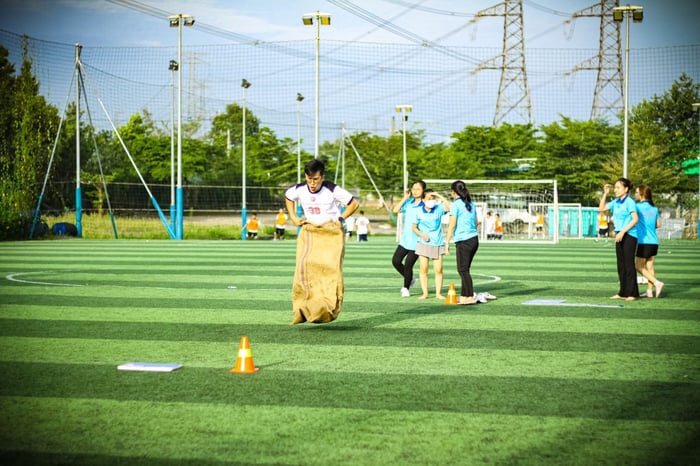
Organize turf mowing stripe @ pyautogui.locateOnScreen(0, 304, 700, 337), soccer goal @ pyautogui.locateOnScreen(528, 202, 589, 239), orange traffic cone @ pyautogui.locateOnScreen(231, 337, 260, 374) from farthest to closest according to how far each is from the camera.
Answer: soccer goal @ pyautogui.locateOnScreen(528, 202, 589, 239) < turf mowing stripe @ pyautogui.locateOnScreen(0, 304, 700, 337) < orange traffic cone @ pyautogui.locateOnScreen(231, 337, 260, 374)

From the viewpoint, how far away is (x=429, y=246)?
44.9ft

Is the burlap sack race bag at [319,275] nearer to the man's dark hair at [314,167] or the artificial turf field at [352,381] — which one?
the artificial turf field at [352,381]

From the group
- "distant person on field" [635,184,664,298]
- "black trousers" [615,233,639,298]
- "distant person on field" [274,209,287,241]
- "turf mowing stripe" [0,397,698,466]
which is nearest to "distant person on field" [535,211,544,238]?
"distant person on field" [274,209,287,241]

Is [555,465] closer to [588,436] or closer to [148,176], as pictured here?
[588,436]

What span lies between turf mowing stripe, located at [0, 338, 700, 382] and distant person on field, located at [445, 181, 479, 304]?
429cm

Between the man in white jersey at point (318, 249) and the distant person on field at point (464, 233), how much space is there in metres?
3.36

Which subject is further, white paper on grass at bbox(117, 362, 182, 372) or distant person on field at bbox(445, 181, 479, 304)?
distant person on field at bbox(445, 181, 479, 304)

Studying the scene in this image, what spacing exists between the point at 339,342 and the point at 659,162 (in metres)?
54.7

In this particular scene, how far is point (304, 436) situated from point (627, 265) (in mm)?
9642

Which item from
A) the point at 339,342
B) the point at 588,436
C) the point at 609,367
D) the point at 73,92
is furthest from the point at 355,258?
the point at 73,92

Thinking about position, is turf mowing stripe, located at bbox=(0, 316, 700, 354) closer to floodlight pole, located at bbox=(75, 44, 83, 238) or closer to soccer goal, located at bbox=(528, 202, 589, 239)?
floodlight pole, located at bbox=(75, 44, 83, 238)


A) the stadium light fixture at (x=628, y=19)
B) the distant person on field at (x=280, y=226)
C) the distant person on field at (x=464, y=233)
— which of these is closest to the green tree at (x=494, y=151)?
the stadium light fixture at (x=628, y=19)

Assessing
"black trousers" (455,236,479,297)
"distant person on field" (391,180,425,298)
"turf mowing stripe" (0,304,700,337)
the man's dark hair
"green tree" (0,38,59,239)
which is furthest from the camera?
"green tree" (0,38,59,239)

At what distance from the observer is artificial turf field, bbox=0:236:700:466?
529 cm
